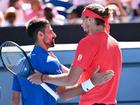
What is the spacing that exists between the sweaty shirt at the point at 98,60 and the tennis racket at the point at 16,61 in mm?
336

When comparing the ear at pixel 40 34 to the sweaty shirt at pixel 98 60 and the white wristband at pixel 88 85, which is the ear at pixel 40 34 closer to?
the sweaty shirt at pixel 98 60

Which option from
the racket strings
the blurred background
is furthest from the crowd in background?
the racket strings

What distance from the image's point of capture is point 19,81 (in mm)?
4574

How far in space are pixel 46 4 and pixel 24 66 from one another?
18.0 feet

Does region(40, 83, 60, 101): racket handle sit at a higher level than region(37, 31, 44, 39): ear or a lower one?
lower

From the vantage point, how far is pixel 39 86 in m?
4.46

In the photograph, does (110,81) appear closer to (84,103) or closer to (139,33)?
(84,103)

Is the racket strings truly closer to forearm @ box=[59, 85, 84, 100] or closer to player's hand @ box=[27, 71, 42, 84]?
player's hand @ box=[27, 71, 42, 84]

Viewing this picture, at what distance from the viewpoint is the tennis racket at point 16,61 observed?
4.43 meters

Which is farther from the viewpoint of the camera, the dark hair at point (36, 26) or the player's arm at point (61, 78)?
the dark hair at point (36, 26)

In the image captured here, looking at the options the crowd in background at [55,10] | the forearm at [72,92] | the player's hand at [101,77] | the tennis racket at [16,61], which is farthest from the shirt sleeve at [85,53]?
the crowd in background at [55,10]

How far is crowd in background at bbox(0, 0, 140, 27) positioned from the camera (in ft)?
30.4

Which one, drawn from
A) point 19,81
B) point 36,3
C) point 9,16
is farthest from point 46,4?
point 19,81

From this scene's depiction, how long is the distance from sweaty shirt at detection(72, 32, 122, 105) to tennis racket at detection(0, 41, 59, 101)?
336mm
